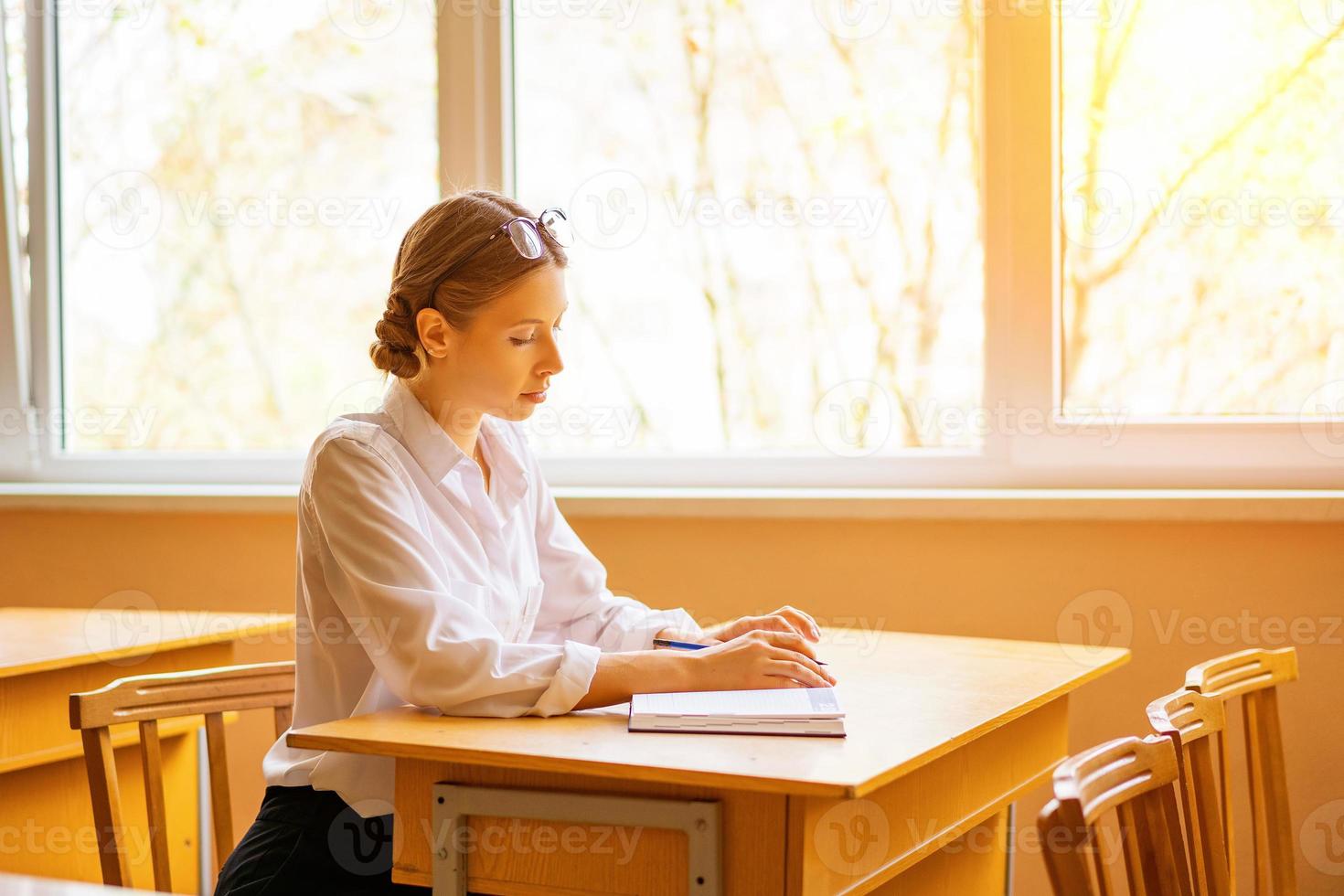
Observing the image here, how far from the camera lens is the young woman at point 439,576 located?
1.48 meters

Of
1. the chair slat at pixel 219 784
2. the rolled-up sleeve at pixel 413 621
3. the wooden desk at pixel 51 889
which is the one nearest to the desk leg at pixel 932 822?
the rolled-up sleeve at pixel 413 621

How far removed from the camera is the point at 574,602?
1.97 m

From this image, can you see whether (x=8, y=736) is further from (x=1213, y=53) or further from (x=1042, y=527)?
(x=1213, y=53)

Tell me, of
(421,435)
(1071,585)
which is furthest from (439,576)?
(1071,585)

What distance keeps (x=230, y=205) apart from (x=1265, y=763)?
267 cm

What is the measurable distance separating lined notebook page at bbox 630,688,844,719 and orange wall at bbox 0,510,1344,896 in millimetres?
1163

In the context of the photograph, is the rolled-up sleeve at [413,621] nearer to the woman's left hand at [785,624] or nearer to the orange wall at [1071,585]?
the woman's left hand at [785,624]

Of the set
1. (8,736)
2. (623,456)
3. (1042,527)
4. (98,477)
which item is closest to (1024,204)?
(1042,527)

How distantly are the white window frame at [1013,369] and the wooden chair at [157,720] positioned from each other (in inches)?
50.7

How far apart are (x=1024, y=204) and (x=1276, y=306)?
1.71ft

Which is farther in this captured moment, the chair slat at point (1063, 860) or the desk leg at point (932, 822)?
the desk leg at point (932, 822)

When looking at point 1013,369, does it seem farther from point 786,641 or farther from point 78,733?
point 78,733

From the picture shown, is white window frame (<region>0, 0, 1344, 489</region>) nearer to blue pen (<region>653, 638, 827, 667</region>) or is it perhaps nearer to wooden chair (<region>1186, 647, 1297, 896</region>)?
wooden chair (<region>1186, 647, 1297, 896</region>)

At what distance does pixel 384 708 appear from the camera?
1.57 metres
